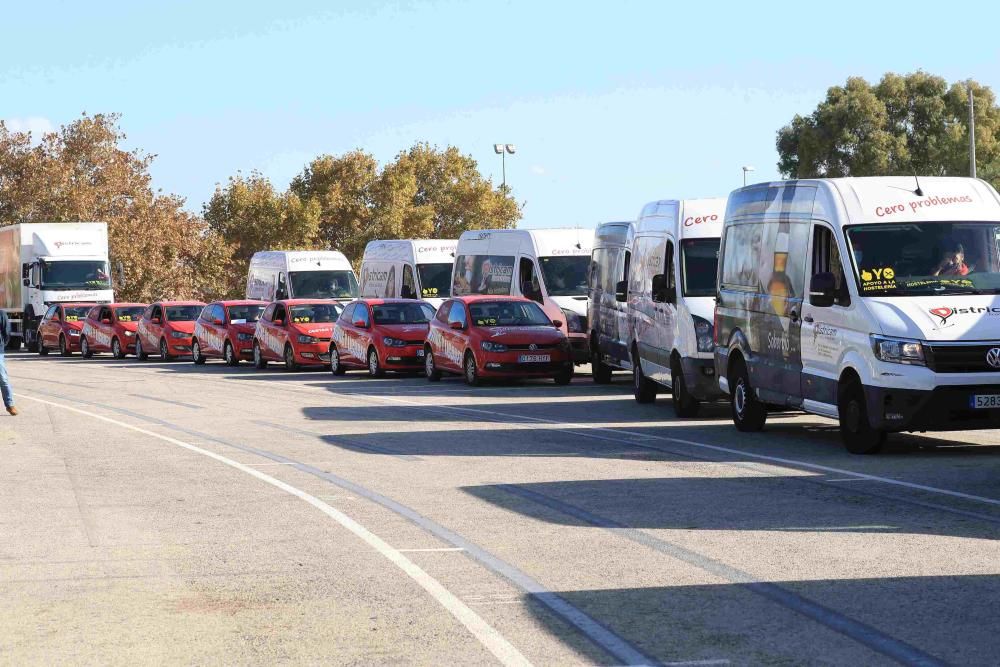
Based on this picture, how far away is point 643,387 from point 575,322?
7.13m

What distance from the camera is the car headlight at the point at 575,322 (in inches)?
1190

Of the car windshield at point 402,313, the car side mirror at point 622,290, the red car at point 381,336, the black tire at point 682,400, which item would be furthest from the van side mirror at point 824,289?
the car windshield at point 402,313

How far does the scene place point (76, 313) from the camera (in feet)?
168

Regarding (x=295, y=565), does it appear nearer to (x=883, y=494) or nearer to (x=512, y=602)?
(x=512, y=602)

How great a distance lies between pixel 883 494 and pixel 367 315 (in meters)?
21.2

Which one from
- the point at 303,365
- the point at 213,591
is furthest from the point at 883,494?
the point at 303,365

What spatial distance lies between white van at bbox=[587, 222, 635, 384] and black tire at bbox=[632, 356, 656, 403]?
892 mm

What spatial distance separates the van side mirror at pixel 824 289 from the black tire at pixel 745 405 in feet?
7.93

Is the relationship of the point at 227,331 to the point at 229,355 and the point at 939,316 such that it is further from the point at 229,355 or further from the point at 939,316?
the point at 939,316

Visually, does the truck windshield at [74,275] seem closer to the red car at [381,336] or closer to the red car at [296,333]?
the red car at [296,333]

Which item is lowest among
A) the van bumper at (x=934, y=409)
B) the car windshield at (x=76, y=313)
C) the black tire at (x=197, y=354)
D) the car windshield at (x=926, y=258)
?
the black tire at (x=197, y=354)

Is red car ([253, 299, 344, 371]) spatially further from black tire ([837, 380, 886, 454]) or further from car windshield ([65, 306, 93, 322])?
black tire ([837, 380, 886, 454])

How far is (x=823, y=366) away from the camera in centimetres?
1614

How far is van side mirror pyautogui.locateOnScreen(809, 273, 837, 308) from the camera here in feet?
51.7
